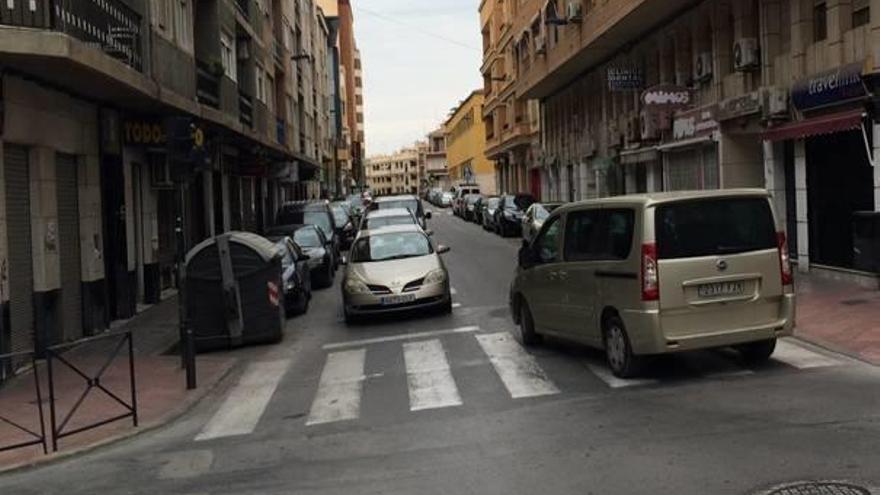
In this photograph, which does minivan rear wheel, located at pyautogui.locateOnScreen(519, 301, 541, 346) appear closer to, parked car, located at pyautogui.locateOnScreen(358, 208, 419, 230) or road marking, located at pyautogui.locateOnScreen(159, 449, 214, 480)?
road marking, located at pyautogui.locateOnScreen(159, 449, 214, 480)

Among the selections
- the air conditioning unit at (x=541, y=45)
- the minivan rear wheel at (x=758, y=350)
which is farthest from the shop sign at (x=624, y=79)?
the minivan rear wheel at (x=758, y=350)

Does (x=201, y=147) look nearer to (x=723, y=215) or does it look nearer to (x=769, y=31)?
(x=723, y=215)

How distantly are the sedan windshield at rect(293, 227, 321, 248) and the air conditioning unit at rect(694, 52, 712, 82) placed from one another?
9.72 metres

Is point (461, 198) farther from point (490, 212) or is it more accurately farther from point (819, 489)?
point (819, 489)

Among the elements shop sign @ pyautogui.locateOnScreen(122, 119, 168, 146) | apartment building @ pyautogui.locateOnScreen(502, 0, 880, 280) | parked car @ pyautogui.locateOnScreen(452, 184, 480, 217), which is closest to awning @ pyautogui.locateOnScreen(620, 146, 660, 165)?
apartment building @ pyautogui.locateOnScreen(502, 0, 880, 280)

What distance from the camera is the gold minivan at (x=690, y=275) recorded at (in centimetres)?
858

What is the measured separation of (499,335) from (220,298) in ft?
13.1

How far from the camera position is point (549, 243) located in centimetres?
1078

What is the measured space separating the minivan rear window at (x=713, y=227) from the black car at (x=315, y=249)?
12339mm

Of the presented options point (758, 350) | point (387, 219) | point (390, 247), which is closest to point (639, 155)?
point (387, 219)

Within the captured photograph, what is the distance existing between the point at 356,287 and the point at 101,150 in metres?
4.96

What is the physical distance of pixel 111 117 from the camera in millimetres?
15984

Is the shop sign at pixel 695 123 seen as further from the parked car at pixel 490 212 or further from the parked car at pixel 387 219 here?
the parked car at pixel 490 212

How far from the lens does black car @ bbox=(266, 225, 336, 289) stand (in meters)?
20.5
